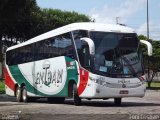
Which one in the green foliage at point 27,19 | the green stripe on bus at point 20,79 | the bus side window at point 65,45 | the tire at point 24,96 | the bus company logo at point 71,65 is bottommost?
the tire at point 24,96

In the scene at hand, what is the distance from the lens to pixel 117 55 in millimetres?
19828

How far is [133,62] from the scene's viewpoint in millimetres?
20109

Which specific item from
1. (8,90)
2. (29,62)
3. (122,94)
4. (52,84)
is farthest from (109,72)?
(8,90)

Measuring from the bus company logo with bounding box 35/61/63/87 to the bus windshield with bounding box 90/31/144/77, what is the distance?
3.13 metres

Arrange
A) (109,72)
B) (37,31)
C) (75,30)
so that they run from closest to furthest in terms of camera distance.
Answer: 1. (109,72)
2. (75,30)
3. (37,31)

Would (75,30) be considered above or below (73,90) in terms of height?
above

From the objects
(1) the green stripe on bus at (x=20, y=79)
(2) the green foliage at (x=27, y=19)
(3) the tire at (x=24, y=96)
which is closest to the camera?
(1) the green stripe on bus at (x=20, y=79)

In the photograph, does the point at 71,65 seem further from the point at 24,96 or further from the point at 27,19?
the point at 27,19

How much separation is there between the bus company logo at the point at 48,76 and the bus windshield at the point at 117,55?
3130 mm

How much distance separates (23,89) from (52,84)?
480 centimetres

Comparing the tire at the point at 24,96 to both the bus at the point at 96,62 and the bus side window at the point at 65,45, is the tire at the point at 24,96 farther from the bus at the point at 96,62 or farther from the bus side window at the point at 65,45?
the bus side window at the point at 65,45

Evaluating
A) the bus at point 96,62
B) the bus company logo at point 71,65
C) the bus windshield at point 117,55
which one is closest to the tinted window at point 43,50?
the bus at point 96,62

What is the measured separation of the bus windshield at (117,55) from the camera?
19453 mm

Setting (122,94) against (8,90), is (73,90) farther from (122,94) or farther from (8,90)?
(8,90)
